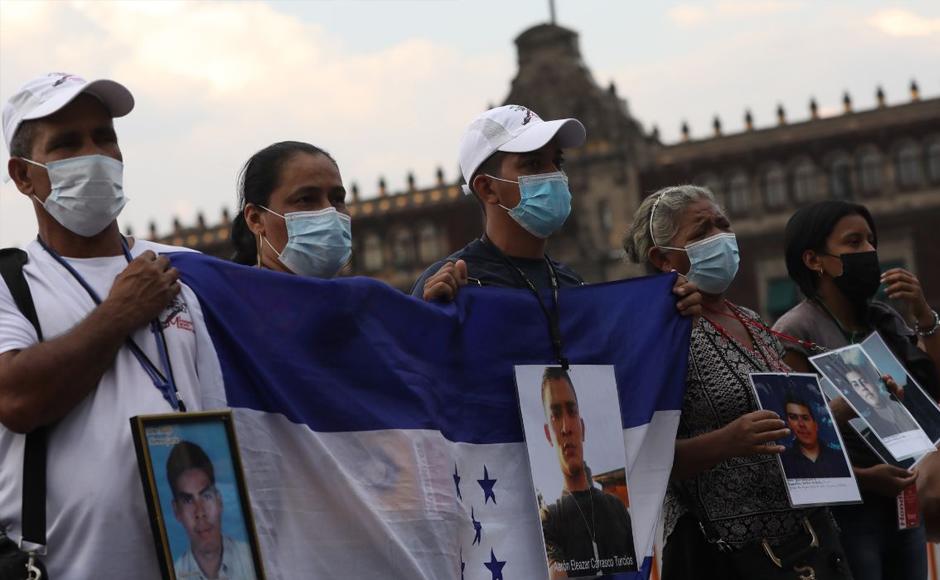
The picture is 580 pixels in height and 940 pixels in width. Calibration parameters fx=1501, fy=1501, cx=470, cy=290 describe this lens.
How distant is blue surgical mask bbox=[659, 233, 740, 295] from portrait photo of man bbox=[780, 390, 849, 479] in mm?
429

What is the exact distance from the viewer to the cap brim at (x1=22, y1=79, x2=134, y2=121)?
308cm

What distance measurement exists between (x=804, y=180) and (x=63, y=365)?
141 ft

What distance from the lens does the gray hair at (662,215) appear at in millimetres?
4668

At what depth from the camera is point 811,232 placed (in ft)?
17.1

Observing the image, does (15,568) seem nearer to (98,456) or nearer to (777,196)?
(98,456)

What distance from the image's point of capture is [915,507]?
16.2ft

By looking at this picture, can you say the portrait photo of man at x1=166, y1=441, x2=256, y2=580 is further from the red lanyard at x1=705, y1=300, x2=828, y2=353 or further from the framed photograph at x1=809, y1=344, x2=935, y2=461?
the framed photograph at x1=809, y1=344, x2=935, y2=461

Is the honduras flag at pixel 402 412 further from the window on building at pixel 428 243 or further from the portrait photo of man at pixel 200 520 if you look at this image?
the window on building at pixel 428 243

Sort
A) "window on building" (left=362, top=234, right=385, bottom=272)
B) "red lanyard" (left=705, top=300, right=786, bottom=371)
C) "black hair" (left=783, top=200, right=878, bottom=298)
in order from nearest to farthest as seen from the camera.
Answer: "red lanyard" (left=705, top=300, right=786, bottom=371) < "black hair" (left=783, top=200, right=878, bottom=298) < "window on building" (left=362, top=234, right=385, bottom=272)

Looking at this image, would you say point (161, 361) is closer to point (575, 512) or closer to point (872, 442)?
point (575, 512)

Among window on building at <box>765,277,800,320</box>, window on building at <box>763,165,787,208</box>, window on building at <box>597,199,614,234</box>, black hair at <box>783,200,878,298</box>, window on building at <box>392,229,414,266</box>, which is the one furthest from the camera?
window on building at <box>392,229,414,266</box>

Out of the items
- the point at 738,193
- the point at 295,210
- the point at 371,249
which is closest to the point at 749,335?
the point at 295,210

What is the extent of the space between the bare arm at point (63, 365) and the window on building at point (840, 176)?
42.4m

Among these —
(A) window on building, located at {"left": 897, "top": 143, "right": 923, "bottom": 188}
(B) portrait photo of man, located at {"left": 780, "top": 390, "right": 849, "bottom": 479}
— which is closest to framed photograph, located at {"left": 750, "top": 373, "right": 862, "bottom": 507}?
(B) portrait photo of man, located at {"left": 780, "top": 390, "right": 849, "bottom": 479}
